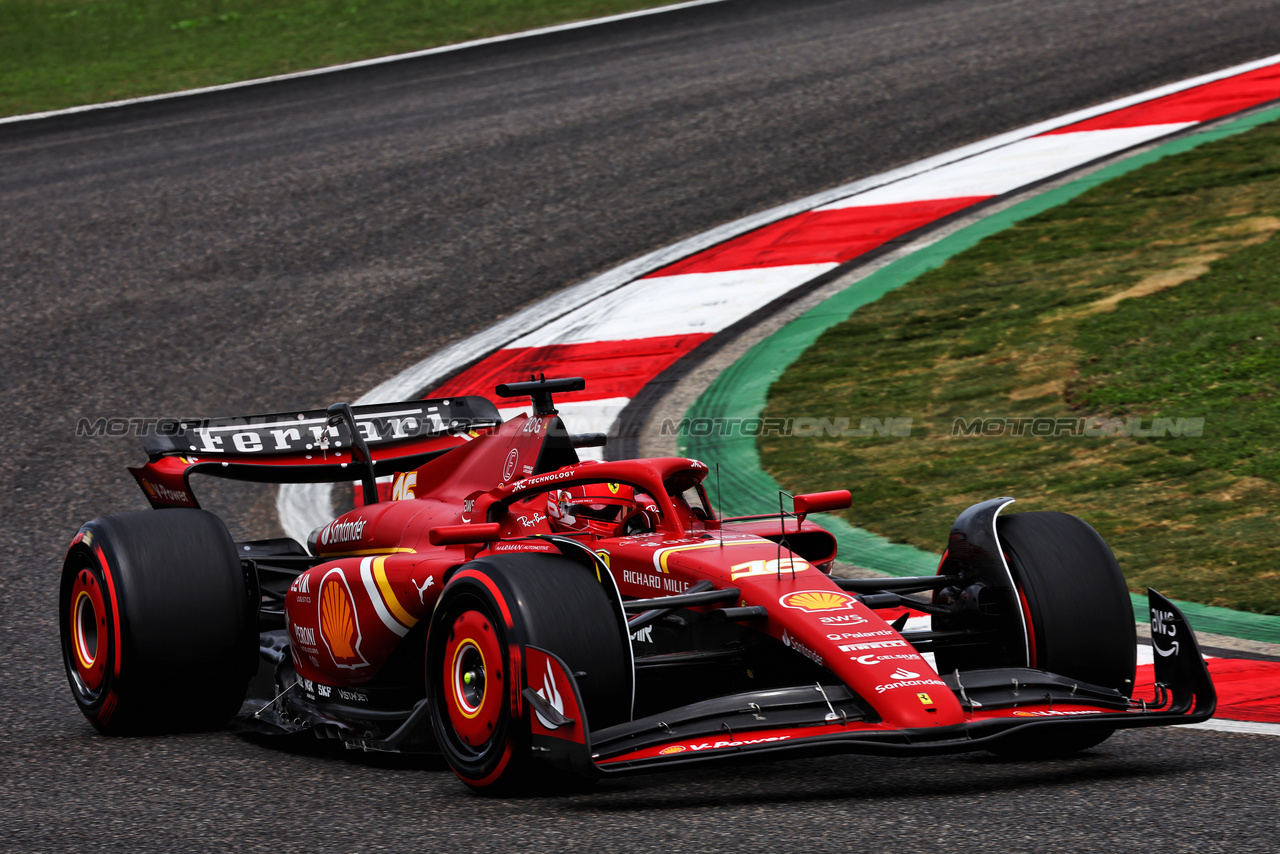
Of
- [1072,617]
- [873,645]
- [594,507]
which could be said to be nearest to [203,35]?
[594,507]

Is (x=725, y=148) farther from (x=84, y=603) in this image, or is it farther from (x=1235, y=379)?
(x=84, y=603)

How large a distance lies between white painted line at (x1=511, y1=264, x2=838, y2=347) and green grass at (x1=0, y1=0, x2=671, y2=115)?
894 cm

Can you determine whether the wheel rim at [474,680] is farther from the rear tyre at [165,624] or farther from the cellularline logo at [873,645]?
the rear tyre at [165,624]

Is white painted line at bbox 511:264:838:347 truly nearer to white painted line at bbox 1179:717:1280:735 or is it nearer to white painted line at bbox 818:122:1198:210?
white painted line at bbox 818:122:1198:210

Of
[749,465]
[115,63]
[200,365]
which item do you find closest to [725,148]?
[200,365]

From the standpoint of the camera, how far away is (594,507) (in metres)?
5.21

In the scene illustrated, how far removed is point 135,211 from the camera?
44.6 ft

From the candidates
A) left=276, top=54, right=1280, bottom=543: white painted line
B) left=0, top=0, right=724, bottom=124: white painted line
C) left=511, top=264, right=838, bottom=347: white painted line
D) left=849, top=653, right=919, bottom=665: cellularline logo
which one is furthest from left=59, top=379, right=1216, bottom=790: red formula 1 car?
left=0, top=0, right=724, bottom=124: white painted line

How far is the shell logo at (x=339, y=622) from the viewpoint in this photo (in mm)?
5141

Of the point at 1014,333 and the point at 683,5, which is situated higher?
the point at 683,5

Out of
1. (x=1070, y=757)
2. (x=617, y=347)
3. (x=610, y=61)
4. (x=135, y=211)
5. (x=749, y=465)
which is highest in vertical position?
(x=610, y=61)

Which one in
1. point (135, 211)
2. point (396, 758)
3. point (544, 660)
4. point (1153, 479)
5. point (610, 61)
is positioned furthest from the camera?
point (610, 61)

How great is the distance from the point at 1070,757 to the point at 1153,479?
3092 millimetres

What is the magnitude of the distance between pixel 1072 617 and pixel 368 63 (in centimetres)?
1520
